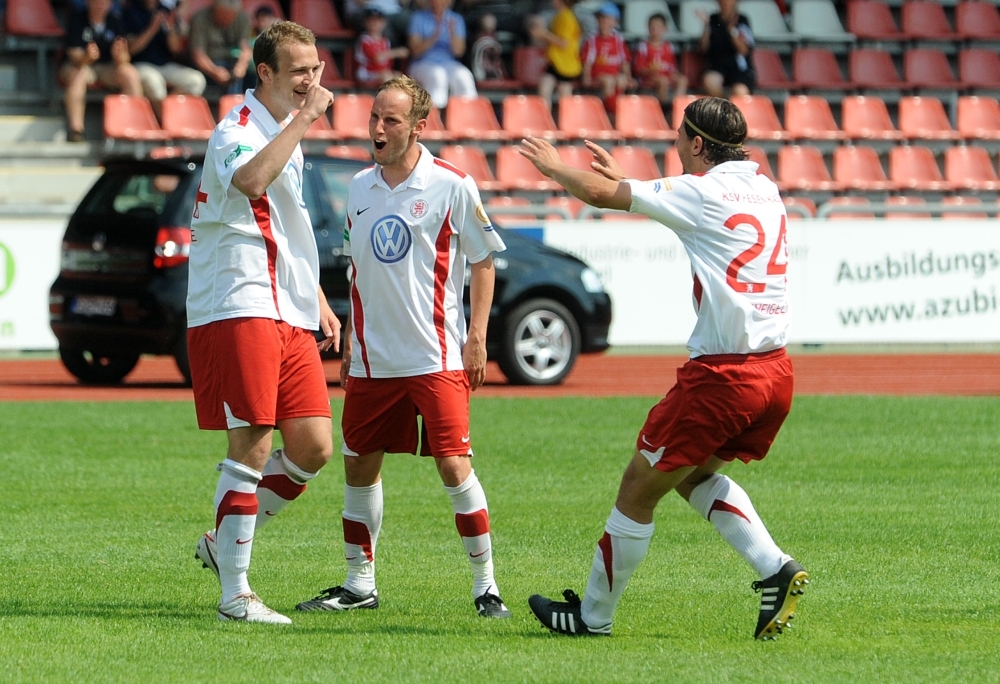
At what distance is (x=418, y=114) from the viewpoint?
639 centimetres

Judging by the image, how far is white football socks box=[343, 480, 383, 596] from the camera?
661cm

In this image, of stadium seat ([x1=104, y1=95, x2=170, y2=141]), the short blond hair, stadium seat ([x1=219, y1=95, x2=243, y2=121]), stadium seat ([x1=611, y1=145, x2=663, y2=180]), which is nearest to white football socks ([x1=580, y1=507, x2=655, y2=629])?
the short blond hair

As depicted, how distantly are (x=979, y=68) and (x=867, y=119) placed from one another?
286 centimetres

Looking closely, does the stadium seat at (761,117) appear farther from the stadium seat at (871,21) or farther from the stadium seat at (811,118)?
the stadium seat at (871,21)

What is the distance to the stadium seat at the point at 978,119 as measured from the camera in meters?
25.0

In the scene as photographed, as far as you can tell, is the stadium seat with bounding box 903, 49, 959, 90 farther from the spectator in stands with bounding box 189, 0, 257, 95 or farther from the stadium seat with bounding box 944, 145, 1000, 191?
the spectator in stands with bounding box 189, 0, 257, 95

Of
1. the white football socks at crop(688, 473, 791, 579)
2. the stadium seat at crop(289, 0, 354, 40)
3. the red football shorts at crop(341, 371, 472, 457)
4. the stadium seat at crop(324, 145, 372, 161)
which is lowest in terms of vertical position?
the white football socks at crop(688, 473, 791, 579)

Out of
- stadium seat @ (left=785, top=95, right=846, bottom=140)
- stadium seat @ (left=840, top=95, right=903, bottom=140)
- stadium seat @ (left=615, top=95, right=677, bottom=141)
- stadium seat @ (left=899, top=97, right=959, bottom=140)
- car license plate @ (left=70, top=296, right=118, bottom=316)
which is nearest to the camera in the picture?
car license plate @ (left=70, top=296, right=118, bottom=316)

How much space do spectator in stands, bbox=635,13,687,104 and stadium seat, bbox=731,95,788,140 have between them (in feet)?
2.86

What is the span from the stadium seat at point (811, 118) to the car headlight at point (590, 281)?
9377 mm

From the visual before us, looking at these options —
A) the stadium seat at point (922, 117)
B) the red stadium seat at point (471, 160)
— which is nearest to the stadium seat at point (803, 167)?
the stadium seat at point (922, 117)

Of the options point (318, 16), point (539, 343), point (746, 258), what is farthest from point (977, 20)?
point (746, 258)

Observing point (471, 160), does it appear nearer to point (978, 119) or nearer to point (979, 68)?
point (978, 119)

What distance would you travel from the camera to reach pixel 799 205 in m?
19.5
